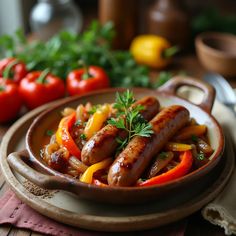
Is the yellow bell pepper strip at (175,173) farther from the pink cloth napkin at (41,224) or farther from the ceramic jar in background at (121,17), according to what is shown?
the ceramic jar in background at (121,17)

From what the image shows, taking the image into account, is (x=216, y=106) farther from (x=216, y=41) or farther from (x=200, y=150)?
(x=216, y=41)

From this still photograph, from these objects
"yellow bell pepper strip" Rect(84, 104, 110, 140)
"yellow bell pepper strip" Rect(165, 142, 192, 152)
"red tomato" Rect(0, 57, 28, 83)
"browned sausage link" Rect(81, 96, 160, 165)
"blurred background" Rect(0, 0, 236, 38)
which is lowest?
"blurred background" Rect(0, 0, 236, 38)

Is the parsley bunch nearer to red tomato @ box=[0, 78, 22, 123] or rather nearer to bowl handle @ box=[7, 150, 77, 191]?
red tomato @ box=[0, 78, 22, 123]

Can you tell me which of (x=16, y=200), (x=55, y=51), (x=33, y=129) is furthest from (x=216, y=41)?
(x=16, y=200)

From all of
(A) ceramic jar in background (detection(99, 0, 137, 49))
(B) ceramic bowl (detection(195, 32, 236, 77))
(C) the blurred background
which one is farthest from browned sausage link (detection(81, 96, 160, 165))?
(C) the blurred background

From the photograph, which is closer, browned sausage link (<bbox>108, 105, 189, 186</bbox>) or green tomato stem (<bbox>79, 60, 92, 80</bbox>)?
browned sausage link (<bbox>108, 105, 189, 186</bbox>)

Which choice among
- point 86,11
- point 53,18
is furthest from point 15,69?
point 86,11
